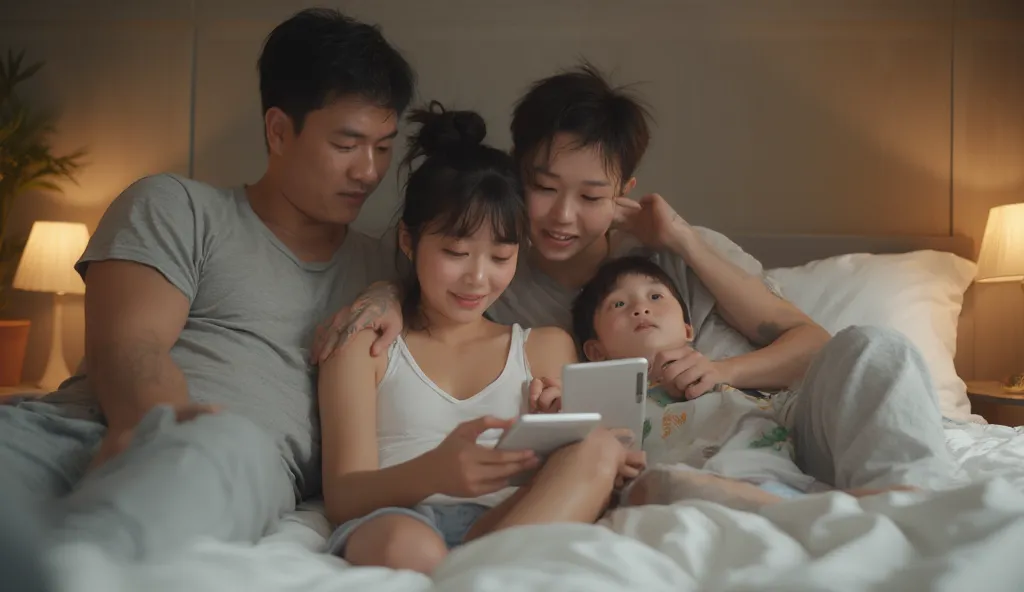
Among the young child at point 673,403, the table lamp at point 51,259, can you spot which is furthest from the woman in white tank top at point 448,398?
the table lamp at point 51,259

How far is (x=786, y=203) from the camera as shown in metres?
2.23

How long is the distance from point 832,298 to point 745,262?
327mm

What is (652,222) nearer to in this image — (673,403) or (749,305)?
(749,305)

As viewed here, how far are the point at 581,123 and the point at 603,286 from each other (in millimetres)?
266

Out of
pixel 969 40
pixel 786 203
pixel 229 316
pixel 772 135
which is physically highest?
pixel 969 40

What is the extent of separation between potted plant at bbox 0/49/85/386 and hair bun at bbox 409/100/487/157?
144 cm

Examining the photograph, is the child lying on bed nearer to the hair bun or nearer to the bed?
the bed

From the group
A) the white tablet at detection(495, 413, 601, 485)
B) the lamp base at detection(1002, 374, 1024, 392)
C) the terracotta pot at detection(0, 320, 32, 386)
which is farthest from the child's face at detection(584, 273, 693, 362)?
the terracotta pot at detection(0, 320, 32, 386)

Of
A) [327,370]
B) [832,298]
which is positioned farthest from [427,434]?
[832,298]

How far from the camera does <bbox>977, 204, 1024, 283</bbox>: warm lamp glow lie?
208 centimetres

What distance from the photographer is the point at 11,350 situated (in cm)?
221

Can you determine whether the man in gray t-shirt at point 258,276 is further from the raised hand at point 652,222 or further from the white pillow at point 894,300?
the white pillow at point 894,300

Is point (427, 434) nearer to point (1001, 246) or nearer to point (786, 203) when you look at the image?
point (786, 203)

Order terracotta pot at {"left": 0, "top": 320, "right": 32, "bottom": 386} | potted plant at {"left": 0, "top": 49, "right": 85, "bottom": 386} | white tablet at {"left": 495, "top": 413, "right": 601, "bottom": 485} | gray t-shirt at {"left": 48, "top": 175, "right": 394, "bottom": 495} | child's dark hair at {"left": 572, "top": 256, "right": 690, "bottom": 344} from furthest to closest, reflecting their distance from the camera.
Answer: potted plant at {"left": 0, "top": 49, "right": 85, "bottom": 386}
terracotta pot at {"left": 0, "top": 320, "right": 32, "bottom": 386}
child's dark hair at {"left": 572, "top": 256, "right": 690, "bottom": 344}
gray t-shirt at {"left": 48, "top": 175, "right": 394, "bottom": 495}
white tablet at {"left": 495, "top": 413, "right": 601, "bottom": 485}
